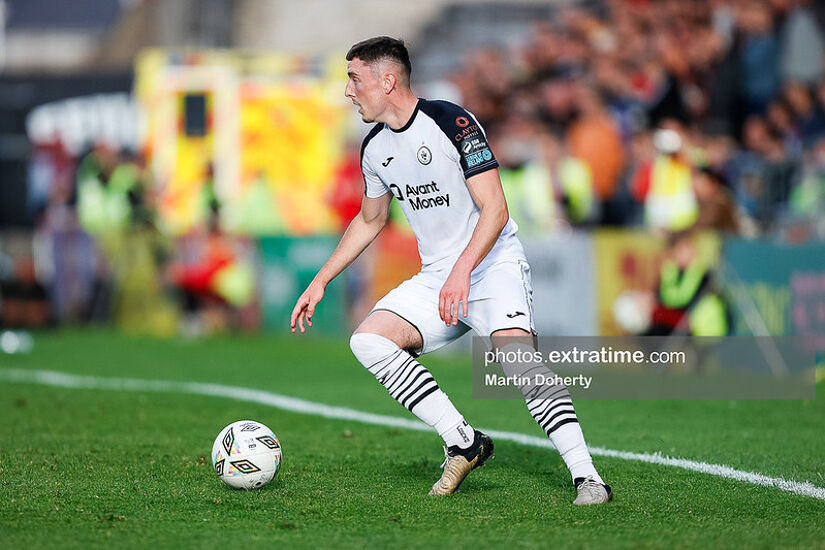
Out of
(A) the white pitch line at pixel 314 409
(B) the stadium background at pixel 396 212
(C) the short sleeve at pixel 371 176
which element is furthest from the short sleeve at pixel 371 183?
(B) the stadium background at pixel 396 212

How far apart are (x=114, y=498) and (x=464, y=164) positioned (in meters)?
2.22

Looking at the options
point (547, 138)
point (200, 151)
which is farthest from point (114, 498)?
point (200, 151)

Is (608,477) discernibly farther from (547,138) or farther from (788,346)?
(547,138)

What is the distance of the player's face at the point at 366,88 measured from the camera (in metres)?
6.19

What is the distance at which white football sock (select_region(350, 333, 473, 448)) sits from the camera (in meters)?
6.23

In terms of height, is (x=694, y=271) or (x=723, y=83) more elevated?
(x=723, y=83)

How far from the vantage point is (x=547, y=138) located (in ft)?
55.2

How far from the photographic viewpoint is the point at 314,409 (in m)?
9.94

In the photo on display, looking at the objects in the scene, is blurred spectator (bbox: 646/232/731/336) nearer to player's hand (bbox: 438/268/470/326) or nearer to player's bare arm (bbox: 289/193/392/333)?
player's bare arm (bbox: 289/193/392/333)

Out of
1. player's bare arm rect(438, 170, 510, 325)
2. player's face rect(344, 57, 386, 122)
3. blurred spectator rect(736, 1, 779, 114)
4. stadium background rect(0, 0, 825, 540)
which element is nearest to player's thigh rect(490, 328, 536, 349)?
player's bare arm rect(438, 170, 510, 325)

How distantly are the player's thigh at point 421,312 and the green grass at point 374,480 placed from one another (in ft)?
2.37

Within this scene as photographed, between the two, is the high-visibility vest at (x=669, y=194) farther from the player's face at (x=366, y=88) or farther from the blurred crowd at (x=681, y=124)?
the player's face at (x=366, y=88)

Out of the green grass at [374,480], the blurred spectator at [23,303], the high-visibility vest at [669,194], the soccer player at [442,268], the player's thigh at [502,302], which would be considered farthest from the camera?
the blurred spectator at [23,303]

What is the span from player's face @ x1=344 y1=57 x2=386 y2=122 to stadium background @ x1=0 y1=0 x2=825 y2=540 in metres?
3.65
